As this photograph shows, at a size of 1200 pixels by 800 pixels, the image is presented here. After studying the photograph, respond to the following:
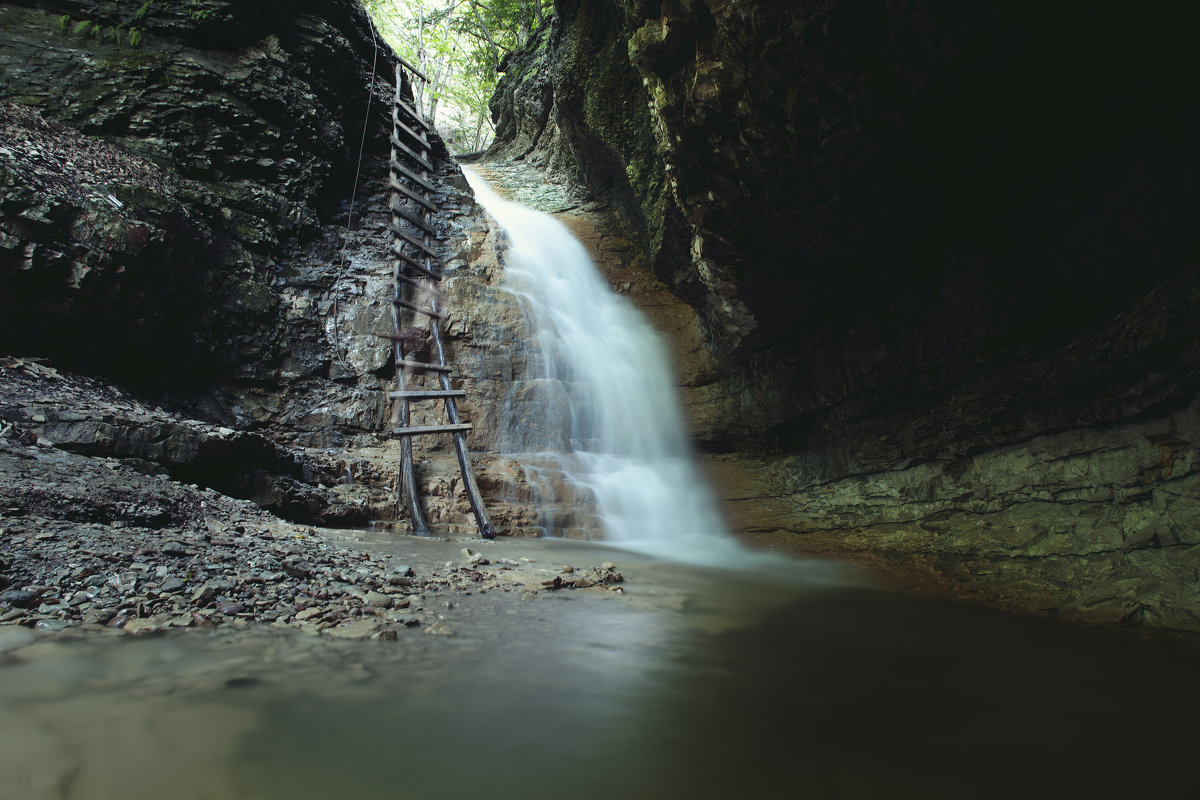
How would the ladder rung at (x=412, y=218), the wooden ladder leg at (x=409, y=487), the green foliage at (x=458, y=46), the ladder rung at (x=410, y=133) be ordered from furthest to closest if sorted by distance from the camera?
the green foliage at (x=458, y=46) < the ladder rung at (x=410, y=133) < the ladder rung at (x=412, y=218) < the wooden ladder leg at (x=409, y=487)

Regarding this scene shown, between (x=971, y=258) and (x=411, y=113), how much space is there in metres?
11.3

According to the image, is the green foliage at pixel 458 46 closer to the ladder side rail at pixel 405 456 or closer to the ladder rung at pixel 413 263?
the ladder rung at pixel 413 263

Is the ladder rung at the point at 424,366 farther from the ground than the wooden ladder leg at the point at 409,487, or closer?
farther from the ground

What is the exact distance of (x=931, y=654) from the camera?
301cm

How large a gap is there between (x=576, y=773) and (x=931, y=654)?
2.38 m

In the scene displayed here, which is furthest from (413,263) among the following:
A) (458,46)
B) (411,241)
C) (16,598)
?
(458,46)

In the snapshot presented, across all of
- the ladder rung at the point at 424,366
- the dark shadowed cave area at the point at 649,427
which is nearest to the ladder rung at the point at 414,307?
the dark shadowed cave area at the point at 649,427

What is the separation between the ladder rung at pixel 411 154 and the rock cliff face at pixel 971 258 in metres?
7.57

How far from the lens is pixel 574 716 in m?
1.96

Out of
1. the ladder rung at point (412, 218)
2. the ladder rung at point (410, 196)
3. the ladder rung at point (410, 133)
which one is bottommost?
the ladder rung at point (412, 218)

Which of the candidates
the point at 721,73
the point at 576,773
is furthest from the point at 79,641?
the point at 721,73

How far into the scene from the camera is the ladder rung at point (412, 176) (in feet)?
34.7

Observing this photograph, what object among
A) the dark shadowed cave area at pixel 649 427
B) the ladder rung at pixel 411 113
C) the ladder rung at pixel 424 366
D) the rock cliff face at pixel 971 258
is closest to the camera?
the dark shadowed cave area at pixel 649 427

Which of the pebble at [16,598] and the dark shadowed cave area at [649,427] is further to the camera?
the pebble at [16,598]
